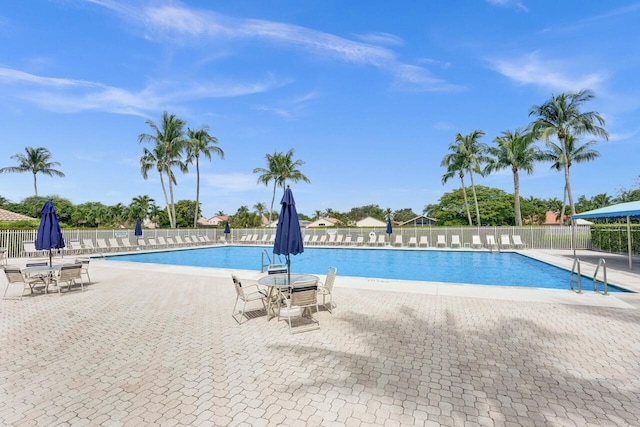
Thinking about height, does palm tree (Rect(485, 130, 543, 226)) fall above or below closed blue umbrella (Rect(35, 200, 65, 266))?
above

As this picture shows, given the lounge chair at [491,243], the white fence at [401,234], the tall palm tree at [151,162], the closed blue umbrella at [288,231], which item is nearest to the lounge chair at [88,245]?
the white fence at [401,234]

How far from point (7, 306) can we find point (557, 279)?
1546 centimetres

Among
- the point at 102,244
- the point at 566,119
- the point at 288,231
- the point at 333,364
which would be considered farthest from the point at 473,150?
the point at 333,364

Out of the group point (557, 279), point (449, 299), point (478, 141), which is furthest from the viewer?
point (478, 141)

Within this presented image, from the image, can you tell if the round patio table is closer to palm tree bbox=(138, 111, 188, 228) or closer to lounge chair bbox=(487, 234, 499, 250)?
lounge chair bbox=(487, 234, 499, 250)

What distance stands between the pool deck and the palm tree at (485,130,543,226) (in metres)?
26.8

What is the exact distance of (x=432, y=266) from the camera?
15172mm

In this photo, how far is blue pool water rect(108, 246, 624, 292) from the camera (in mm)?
11453

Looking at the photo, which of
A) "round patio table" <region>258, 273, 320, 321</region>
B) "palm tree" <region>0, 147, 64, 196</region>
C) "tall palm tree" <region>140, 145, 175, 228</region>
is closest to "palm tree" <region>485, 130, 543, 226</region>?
"round patio table" <region>258, 273, 320, 321</region>

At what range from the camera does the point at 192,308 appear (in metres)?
6.63

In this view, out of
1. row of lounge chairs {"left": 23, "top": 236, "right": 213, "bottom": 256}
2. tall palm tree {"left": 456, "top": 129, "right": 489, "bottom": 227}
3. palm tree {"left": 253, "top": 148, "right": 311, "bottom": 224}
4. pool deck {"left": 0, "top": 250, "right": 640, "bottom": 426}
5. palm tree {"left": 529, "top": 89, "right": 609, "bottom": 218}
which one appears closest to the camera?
pool deck {"left": 0, "top": 250, "right": 640, "bottom": 426}

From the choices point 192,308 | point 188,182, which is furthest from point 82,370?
point 188,182

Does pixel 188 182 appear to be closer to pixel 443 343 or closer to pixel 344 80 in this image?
pixel 344 80

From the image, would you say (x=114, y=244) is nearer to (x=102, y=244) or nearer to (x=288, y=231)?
(x=102, y=244)
